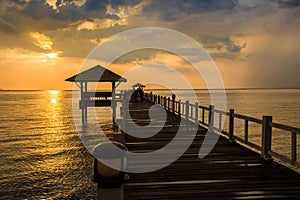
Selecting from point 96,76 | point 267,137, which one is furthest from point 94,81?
point 267,137

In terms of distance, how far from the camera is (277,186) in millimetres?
6156

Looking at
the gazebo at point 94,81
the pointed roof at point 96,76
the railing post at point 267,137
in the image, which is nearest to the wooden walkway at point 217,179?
the railing post at point 267,137

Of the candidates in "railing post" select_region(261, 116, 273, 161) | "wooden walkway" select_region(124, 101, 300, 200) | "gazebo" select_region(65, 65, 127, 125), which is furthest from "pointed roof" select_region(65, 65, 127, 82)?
"railing post" select_region(261, 116, 273, 161)

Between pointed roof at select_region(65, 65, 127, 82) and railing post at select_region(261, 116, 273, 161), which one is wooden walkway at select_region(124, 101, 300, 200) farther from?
pointed roof at select_region(65, 65, 127, 82)

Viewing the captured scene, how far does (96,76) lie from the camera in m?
29.6

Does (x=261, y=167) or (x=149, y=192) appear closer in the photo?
(x=149, y=192)

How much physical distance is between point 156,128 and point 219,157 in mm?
6447

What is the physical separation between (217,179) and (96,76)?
2432 centimetres

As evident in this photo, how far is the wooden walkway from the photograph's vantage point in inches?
225

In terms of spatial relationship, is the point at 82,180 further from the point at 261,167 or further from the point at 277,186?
the point at 277,186

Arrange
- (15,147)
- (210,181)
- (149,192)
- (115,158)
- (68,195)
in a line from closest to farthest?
(115,158) < (149,192) < (210,181) < (68,195) < (15,147)

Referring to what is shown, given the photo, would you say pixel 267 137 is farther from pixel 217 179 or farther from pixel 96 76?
pixel 96 76

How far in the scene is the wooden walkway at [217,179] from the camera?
18.8 feet

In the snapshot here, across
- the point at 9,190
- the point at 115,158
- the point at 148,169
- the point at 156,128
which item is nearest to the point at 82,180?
the point at 9,190
